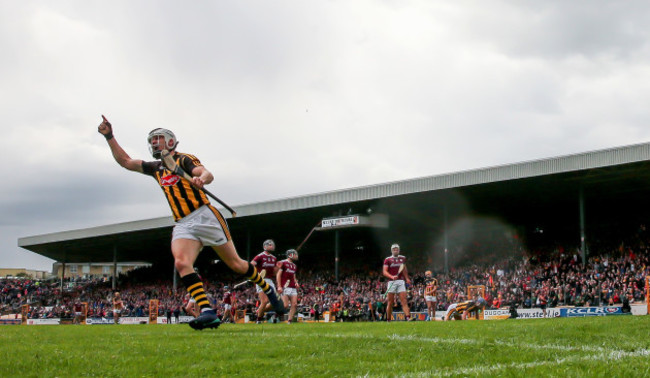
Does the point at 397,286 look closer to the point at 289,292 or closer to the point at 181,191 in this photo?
the point at 289,292

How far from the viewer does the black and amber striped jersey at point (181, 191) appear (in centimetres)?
833

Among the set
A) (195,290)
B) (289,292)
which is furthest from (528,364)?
(289,292)

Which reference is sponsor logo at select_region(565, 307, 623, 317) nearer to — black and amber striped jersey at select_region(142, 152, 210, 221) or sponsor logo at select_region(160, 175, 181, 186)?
black and amber striped jersey at select_region(142, 152, 210, 221)

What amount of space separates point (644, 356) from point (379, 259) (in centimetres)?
4177

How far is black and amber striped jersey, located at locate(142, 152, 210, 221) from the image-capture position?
833cm

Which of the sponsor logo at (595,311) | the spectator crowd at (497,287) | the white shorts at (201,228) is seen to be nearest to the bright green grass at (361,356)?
the white shorts at (201,228)

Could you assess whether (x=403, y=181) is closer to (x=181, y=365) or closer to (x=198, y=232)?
(x=198, y=232)

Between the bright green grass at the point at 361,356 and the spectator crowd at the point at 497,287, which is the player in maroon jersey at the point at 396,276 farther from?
the bright green grass at the point at 361,356

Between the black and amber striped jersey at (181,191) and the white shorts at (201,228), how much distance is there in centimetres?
8

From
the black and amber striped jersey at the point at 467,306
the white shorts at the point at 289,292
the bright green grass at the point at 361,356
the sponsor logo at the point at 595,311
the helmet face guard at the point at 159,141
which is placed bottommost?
the sponsor logo at the point at 595,311

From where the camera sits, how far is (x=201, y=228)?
27.1ft

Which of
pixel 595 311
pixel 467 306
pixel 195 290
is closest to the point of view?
pixel 195 290

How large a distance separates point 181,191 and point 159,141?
72 centimetres

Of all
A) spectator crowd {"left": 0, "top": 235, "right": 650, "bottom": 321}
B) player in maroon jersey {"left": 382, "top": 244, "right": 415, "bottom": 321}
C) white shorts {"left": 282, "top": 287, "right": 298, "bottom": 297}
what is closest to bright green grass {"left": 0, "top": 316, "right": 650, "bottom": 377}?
player in maroon jersey {"left": 382, "top": 244, "right": 415, "bottom": 321}
